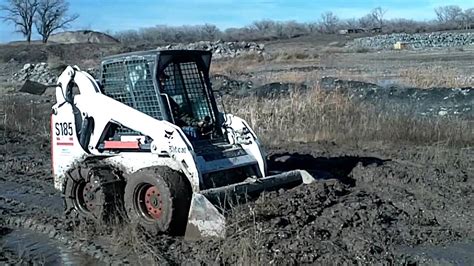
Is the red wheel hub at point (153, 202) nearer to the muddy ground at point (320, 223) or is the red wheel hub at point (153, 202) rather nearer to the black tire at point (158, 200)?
the black tire at point (158, 200)

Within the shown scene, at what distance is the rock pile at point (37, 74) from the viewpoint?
38531 millimetres

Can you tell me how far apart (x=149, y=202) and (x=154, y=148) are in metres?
0.61

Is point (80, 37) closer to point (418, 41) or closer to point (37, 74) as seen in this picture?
point (418, 41)

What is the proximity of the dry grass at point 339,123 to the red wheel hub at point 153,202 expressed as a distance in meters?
6.80

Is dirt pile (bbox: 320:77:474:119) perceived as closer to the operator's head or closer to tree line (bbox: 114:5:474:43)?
the operator's head

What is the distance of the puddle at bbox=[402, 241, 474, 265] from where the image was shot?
739 centimetres

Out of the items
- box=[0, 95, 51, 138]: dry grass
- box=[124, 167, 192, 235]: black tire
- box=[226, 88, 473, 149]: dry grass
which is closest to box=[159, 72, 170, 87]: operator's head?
box=[124, 167, 192, 235]: black tire

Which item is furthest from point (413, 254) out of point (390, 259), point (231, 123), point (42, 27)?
point (42, 27)

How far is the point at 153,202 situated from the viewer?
850 cm

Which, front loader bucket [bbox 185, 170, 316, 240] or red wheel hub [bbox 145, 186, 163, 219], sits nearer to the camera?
front loader bucket [bbox 185, 170, 316, 240]

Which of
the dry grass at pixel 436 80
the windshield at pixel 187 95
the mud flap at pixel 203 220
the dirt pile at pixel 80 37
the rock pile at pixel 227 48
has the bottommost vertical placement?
the mud flap at pixel 203 220

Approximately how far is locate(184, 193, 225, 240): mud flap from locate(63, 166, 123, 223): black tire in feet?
4.01

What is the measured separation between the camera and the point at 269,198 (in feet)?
28.1

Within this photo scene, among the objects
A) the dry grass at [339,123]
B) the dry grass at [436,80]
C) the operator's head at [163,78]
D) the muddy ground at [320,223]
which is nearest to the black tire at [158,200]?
the muddy ground at [320,223]
